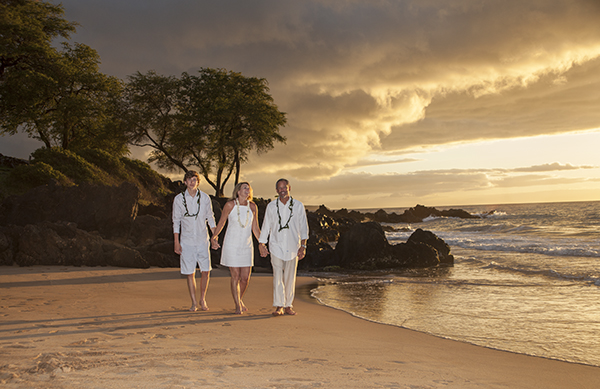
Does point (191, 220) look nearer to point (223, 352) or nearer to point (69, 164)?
point (223, 352)

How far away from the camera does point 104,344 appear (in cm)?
405

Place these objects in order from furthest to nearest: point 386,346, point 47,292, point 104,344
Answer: point 47,292 → point 386,346 → point 104,344

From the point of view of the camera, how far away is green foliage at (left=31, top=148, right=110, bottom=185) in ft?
73.0

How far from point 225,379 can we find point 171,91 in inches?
1369

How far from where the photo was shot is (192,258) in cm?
640

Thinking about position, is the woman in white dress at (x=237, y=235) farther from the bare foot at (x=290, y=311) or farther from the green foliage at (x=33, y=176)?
the green foliage at (x=33, y=176)

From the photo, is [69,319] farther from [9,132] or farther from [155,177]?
[9,132]

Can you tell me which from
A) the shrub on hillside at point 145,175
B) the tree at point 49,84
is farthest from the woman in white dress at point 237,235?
the tree at point 49,84

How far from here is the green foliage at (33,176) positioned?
2059 cm

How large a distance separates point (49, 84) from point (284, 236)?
1073 inches

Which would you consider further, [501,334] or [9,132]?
[9,132]

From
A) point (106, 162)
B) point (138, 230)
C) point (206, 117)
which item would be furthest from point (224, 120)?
point (138, 230)

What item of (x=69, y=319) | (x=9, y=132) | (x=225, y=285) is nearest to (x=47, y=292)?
(x=69, y=319)

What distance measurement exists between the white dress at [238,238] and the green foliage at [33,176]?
1786 cm
